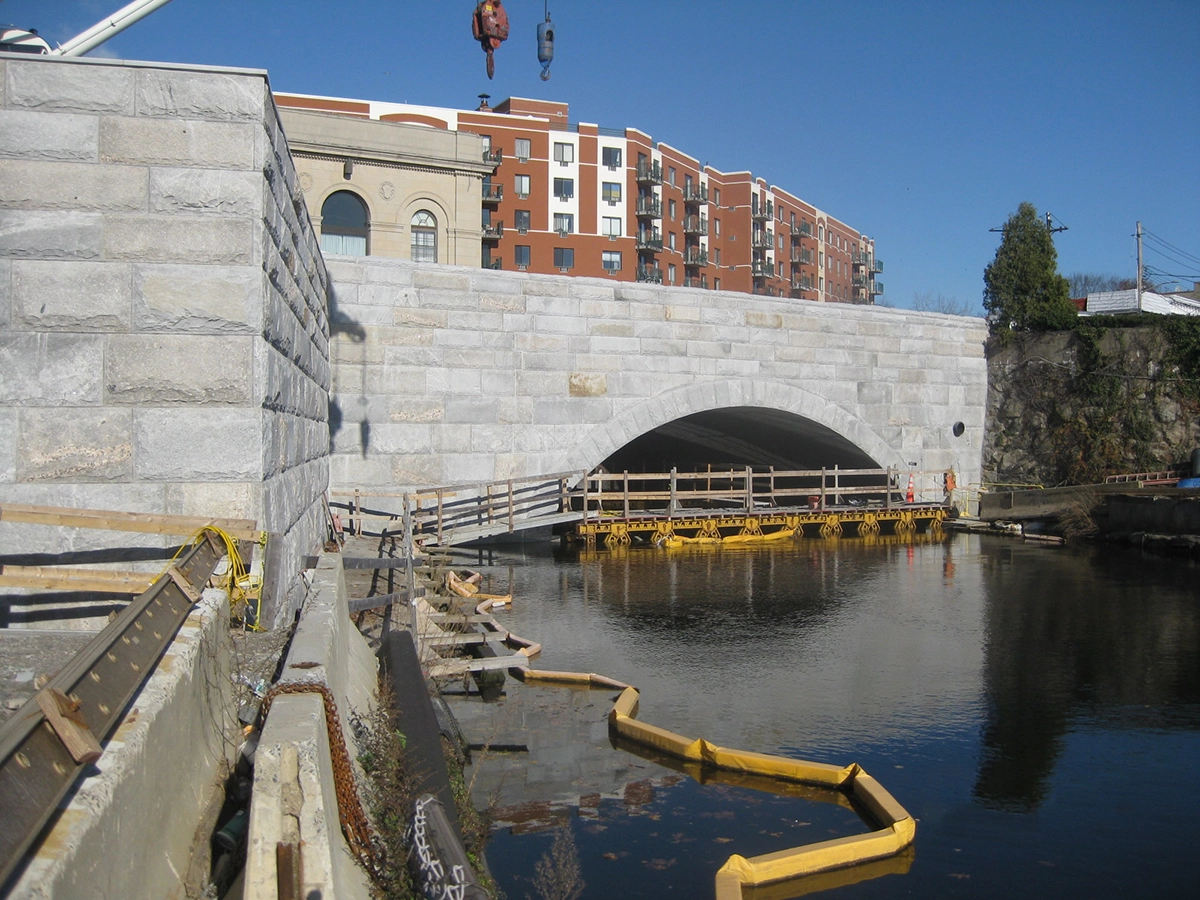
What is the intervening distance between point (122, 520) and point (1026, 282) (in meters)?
28.8

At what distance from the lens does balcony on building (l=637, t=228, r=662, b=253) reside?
62.3 m

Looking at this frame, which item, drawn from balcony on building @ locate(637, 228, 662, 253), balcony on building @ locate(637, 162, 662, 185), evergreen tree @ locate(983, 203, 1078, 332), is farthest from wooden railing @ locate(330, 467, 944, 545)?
balcony on building @ locate(637, 162, 662, 185)

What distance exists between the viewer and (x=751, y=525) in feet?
78.6

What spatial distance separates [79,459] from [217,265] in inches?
57.6

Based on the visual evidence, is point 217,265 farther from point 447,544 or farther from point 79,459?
point 447,544

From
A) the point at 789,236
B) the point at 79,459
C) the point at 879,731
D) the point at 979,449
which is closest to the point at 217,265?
the point at 79,459

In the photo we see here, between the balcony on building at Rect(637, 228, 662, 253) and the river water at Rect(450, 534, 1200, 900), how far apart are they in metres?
46.7

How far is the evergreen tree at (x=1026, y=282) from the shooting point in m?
28.9

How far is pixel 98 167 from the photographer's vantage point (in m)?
6.25

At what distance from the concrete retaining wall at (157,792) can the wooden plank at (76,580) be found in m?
0.92

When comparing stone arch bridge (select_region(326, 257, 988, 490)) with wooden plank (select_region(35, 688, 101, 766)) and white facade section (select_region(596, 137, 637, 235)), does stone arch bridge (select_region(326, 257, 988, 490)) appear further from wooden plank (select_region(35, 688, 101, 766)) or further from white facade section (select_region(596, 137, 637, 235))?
white facade section (select_region(596, 137, 637, 235))

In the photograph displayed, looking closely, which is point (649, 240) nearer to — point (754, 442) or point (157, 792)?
point (754, 442)

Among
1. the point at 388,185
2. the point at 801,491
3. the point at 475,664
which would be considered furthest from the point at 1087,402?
the point at 475,664

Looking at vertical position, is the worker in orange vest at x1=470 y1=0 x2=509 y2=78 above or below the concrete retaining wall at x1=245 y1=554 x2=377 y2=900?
above
